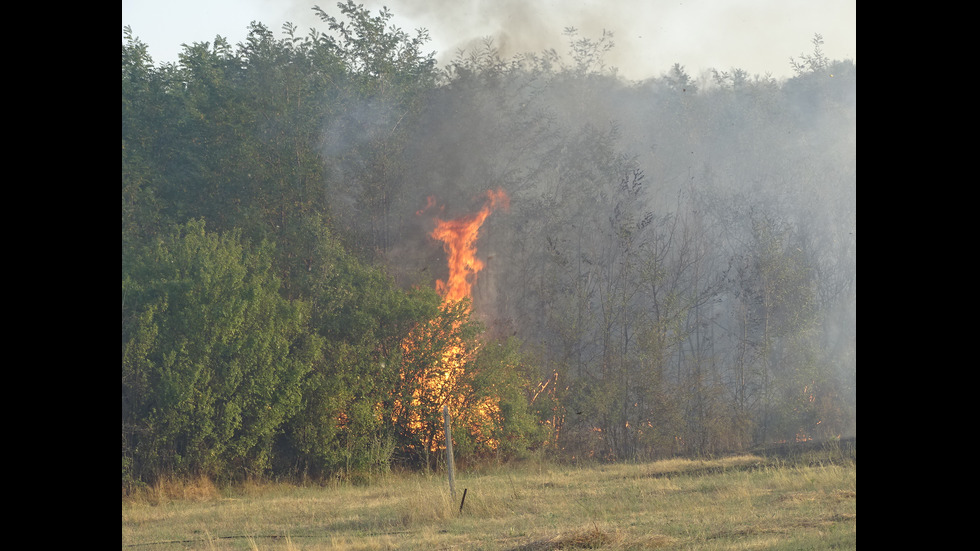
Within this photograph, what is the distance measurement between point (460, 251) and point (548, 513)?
16.8 metres

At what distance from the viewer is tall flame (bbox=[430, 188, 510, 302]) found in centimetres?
3027

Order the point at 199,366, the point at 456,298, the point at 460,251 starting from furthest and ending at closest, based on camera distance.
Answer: the point at 460,251
the point at 456,298
the point at 199,366

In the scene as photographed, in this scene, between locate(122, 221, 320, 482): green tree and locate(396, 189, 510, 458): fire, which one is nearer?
locate(122, 221, 320, 482): green tree

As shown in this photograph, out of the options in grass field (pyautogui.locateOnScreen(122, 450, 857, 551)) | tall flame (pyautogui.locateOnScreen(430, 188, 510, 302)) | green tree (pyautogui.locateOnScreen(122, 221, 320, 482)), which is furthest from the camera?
tall flame (pyautogui.locateOnScreen(430, 188, 510, 302))

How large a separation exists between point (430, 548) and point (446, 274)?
19.1 m

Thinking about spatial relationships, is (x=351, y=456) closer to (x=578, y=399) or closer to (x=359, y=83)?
(x=578, y=399)

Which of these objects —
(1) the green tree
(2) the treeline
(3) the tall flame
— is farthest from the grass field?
(3) the tall flame

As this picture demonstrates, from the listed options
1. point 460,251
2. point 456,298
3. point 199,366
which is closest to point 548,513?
point 199,366

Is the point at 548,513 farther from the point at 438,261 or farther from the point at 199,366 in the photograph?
the point at 438,261

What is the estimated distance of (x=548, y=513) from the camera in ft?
48.0

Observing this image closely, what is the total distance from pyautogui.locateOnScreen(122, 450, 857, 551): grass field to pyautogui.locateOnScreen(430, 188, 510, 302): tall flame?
31.3 feet

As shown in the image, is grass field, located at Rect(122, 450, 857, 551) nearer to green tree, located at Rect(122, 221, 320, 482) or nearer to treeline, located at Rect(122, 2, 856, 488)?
green tree, located at Rect(122, 221, 320, 482)
